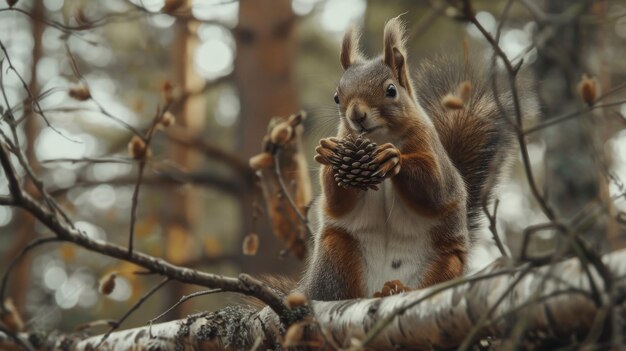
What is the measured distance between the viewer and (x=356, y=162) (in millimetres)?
2041

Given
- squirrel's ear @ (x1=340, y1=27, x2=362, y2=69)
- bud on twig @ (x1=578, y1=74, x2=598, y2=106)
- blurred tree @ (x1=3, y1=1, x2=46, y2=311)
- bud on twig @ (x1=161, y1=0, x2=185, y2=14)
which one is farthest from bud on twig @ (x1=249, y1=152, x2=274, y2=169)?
blurred tree @ (x1=3, y1=1, x2=46, y2=311)

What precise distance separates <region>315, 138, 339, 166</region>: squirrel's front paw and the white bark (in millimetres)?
408

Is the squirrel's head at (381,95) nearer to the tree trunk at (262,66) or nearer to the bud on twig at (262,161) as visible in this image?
the bud on twig at (262,161)

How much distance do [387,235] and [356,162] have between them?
411mm

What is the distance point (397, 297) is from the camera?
162 centimetres

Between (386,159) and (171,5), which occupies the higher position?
(171,5)

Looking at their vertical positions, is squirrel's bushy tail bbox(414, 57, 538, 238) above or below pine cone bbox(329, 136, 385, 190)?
above

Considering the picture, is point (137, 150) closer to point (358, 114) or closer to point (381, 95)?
point (358, 114)

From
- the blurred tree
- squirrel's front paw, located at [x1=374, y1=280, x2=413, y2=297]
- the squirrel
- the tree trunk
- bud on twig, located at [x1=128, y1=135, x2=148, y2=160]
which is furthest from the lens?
the tree trunk

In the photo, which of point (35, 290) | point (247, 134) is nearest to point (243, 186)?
point (247, 134)

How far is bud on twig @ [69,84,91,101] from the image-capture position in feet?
6.82

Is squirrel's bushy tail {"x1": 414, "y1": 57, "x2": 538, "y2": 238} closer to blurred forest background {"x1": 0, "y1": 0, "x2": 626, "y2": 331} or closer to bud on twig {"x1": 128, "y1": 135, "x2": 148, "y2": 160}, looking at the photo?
blurred forest background {"x1": 0, "y1": 0, "x2": 626, "y2": 331}

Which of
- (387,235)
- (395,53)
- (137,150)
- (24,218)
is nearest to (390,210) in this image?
(387,235)

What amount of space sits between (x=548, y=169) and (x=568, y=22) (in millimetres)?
2577
